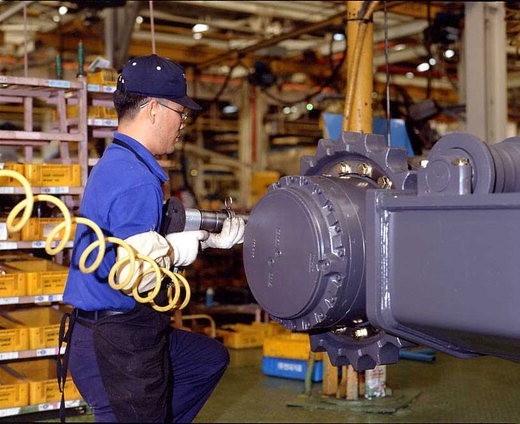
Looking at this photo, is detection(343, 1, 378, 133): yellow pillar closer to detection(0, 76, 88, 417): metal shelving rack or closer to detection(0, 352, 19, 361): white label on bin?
detection(0, 76, 88, 417): metal shelving rack

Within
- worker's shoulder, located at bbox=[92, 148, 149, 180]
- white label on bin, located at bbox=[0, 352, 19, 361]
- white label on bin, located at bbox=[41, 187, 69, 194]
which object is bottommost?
white label on bin, located at bbox=[0, 352, 19, 361]

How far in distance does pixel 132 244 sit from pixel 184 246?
0.23 metres

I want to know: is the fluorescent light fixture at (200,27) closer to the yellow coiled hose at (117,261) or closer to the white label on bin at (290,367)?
the white label on bin at (290,367)

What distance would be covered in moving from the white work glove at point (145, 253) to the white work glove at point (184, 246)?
10cm

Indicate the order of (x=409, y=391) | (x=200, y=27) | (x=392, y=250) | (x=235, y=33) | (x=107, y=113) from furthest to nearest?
(x=235, y=33), (x=200, y=27), (x=409, y=391), (x=107, y=113), (x=392, y=250)

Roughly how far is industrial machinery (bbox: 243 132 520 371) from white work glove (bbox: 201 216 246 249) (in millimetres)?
455

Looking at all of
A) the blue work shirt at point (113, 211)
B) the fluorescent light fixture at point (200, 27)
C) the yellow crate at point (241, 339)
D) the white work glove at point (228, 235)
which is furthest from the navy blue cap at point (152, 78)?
the fluorescent light fixture at point (200, 27)

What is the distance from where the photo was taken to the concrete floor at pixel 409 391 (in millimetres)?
4766

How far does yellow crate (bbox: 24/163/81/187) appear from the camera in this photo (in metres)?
4.68

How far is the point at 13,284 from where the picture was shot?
14.9ft

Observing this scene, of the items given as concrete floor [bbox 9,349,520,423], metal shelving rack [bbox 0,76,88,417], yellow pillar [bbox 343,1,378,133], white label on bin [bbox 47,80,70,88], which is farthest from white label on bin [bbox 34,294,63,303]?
yellow pillar [bbox 343,1,378,133]

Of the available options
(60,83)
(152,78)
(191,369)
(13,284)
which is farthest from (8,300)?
(152,78)

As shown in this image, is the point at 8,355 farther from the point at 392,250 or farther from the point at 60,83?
the point at 392,250

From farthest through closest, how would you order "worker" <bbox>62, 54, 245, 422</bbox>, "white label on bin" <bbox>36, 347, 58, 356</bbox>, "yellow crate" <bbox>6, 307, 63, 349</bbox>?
"yellow crate" <bbox>6, 307, 63, 349</bbox> → "white label on bin" <bbox>36, 347, 58, 356</bbox> → "worker" <bbox>62, 54, 245, 422</bbox>
